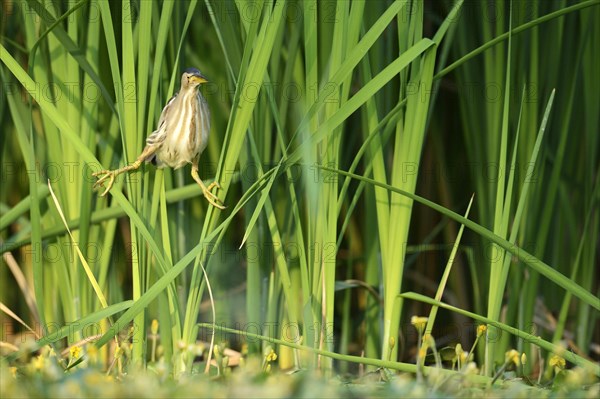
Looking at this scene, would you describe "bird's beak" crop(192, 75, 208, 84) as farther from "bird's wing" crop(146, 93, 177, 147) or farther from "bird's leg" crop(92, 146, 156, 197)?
"bird's leg" crop(92, 146, 156, 197)

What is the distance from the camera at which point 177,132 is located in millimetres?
2127

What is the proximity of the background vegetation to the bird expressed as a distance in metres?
0.04

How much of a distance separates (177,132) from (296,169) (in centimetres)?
51

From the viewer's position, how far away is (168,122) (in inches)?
84.2

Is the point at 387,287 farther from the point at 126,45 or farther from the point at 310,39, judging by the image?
the point at 126,45

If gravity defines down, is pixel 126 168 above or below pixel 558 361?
above

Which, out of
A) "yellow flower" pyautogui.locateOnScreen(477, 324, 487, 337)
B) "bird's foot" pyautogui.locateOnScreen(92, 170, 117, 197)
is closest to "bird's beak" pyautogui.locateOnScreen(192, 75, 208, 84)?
"bird's foot" pyautogui.locateOnScreen(92, 170, 117, 197)

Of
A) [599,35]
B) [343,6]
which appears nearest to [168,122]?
[343,6]

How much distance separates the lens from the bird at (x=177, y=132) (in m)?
2.10

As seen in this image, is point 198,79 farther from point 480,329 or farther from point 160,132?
point 480,329

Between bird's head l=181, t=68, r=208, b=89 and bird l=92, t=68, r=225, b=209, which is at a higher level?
bird's head l=181, t=68, r=208, b=89

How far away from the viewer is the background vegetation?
199cm

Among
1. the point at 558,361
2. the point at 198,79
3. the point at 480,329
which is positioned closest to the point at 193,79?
the point at 198,79

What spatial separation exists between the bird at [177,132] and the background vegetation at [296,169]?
0.13ft
